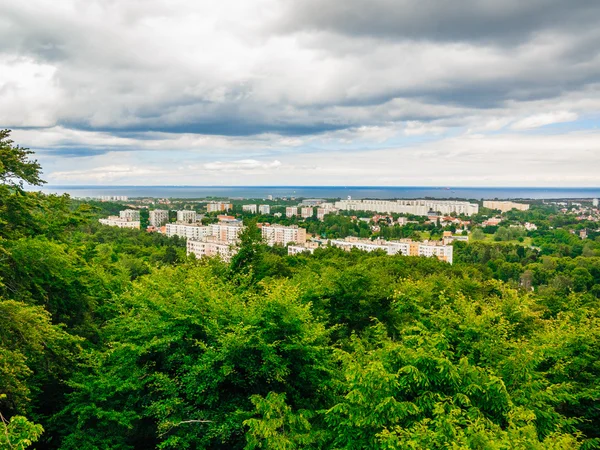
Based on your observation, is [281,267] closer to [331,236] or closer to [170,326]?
[170,326]

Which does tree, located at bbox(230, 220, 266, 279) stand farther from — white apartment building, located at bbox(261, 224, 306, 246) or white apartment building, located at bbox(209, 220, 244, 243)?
white apartment building, located at bbox(261, 224, 306, 246)

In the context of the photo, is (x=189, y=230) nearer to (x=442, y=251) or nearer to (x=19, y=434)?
(x=442, y=251)

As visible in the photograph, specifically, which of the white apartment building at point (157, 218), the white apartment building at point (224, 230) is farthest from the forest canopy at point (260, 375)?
the white apartment building at point (157, 218)

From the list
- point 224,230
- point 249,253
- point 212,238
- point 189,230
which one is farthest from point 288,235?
point 249,253

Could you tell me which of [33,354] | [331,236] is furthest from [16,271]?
[331,236]

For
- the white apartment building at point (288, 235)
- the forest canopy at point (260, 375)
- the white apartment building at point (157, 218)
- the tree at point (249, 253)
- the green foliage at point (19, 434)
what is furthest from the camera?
the white apartment building at point (157, 218)

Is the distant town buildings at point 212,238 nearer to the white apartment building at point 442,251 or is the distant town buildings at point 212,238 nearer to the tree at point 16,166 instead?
the white apartment building at point 442,251

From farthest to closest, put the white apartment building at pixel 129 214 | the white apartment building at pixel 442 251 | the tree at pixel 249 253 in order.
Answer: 1. the white apartment building at pixel 129 214
2. the white apartment building at pixel 442 251
3. the tree at pixel 249 253

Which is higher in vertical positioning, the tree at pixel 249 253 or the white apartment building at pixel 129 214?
the tree at pixel 249 253

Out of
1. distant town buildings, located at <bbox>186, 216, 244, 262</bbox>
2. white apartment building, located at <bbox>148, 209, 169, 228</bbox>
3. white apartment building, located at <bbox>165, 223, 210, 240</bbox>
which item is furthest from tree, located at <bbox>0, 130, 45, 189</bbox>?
white apartment building, located at <bbox>148, 209, 169, 228</bbox>

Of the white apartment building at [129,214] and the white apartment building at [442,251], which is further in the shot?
the white apartment building at [129,214]

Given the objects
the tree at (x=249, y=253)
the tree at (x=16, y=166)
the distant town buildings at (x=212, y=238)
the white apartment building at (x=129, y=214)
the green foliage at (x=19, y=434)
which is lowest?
the distant town buildings at (x=212, y=238)
